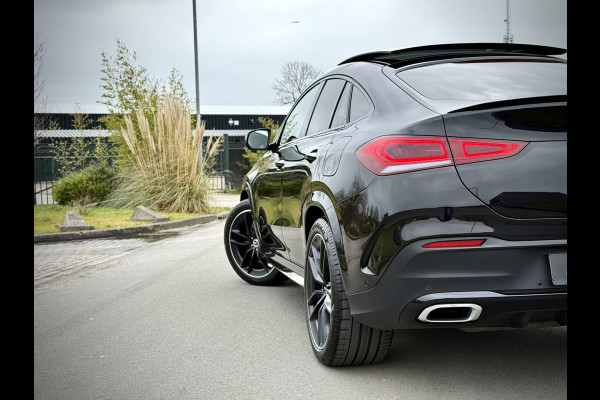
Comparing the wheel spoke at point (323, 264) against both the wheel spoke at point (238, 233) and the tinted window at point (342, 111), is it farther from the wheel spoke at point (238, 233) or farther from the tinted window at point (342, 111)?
the wheel spoke at point (238, 233)

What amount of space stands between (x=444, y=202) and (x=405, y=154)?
31 centimetres

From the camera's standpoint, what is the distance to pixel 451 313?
10.3ft

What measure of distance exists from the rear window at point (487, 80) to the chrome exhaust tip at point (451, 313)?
3.19 feet

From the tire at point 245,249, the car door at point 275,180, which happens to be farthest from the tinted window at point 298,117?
the tire at point 245,249

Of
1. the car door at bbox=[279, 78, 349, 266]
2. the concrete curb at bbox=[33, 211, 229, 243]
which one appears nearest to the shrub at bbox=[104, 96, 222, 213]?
the concrete curb at bbox=[33, 211, 229, 243]

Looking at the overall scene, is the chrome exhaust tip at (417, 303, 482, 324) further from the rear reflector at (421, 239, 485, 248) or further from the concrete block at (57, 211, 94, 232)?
the concrete block at (57, 211, 94, 232)

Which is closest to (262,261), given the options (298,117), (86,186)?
(298,117)

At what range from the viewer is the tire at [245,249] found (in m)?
6.69

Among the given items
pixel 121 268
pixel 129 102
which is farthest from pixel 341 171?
pixel 129 102

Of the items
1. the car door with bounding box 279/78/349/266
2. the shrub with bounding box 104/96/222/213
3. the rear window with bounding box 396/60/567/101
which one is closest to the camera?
the rear window with bounding box 396/60/567/101

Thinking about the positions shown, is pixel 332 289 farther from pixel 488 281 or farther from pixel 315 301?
pixel 488 281

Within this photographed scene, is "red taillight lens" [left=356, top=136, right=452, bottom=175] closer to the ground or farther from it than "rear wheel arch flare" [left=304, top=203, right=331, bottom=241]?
farther from it

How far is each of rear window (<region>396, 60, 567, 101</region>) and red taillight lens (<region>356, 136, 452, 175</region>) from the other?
0.34m

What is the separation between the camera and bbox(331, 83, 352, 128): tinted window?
421 centimetres
